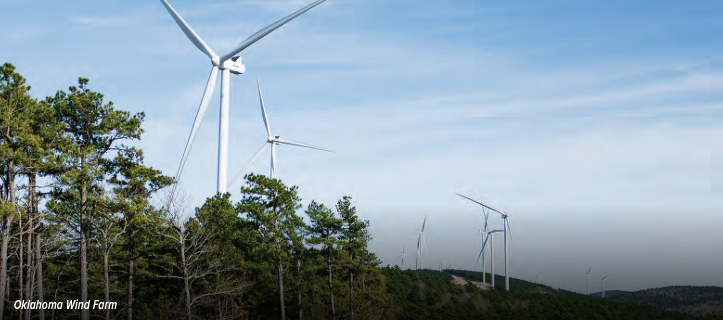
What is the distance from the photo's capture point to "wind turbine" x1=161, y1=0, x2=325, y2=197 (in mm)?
52438

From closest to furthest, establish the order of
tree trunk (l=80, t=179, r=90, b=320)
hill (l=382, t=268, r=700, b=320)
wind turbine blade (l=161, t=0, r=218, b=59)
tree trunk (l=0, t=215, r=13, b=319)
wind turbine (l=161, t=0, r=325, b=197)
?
tree trunk (l=0, t=215, r=13, b=319)
tree trunk (l=80, t=179, r=90, b=320)
wind turbine (l=161, t=0, r=325, b=197)
wind turbine blade (l=161, t=0, r=218, b=59)
hill (l=382, t=268, r=700, b=320)

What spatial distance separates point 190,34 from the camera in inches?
2307

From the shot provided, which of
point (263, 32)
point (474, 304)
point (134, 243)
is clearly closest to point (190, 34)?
point (263, 32)

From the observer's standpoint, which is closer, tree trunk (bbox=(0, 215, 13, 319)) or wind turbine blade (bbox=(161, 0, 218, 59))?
tree trunk (bbox=(0, 215, 13, 319))

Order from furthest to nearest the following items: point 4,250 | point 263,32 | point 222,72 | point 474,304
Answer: point 474,304 → point 222,72 → point 263,32 → point 4,250

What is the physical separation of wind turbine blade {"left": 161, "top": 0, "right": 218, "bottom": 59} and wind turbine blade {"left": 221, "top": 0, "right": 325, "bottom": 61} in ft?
5.66

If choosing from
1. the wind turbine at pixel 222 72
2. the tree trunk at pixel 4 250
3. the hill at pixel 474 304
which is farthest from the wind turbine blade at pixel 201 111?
the hill at pixel 474 304

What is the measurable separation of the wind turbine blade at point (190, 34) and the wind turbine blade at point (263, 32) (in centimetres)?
173

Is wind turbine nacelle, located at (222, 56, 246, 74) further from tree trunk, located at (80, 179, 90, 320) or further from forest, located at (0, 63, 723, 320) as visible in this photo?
tree trunk, located at (80, 179, 90, 320)

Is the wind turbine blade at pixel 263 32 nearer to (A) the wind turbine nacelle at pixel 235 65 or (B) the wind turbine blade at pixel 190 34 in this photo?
(A) the wind turbine nacelle at pixel 235 65

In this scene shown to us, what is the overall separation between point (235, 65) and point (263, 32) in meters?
7.63

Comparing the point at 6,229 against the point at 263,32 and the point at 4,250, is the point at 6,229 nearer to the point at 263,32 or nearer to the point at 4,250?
the point at 4,250

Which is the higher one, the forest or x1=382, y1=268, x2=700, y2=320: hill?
the forest

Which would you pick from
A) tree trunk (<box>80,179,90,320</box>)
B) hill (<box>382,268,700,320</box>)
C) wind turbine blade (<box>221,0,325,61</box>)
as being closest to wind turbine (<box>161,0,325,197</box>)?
wind turbine blade (<box>221,0,325,61</box>)
